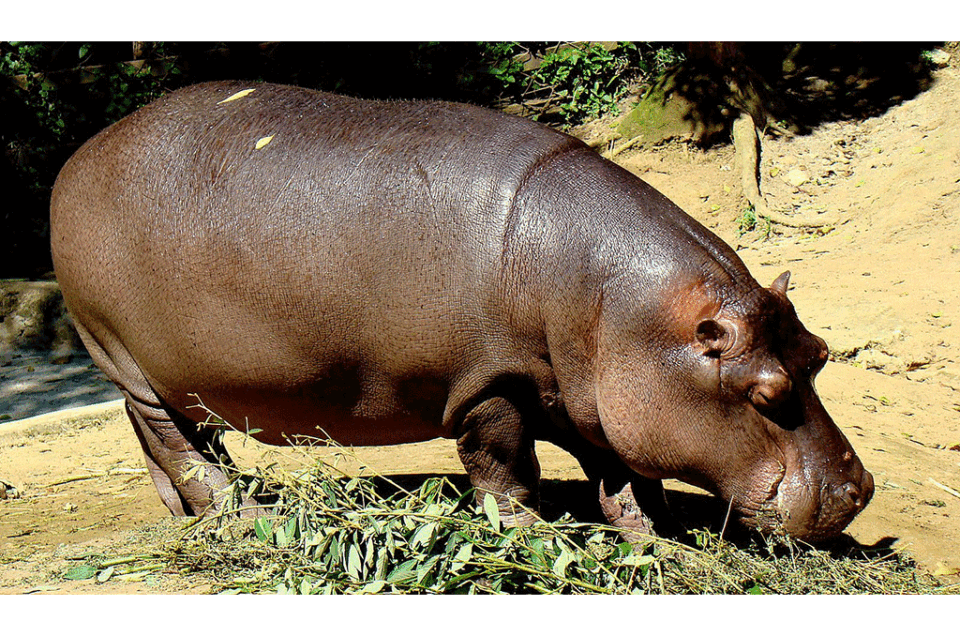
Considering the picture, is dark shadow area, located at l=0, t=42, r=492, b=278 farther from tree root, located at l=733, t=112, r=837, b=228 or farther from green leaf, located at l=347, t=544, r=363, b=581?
green leaf, located at l=347, t=544, r=363, b=581

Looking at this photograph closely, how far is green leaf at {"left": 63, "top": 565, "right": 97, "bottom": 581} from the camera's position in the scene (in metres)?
3.63

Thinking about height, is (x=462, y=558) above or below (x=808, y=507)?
below

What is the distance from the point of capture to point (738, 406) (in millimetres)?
3264

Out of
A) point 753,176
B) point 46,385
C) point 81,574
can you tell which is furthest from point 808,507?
point 753,176

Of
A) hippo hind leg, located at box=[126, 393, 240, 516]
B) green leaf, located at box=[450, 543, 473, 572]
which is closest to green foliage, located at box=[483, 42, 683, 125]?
hippo hind leg, located at box=[126, 393, 240, 516]

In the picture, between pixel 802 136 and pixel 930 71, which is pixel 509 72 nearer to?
pixel 802 136

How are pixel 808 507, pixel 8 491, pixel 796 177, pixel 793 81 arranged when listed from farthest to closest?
pixel 793 81
pixel 796 177
pixel 8 491
pixel 808 507

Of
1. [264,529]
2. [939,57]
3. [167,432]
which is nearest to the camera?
[264,529]

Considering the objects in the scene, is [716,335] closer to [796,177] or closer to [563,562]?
[563,562]

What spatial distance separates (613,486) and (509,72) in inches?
322

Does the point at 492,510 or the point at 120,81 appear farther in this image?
the point at 120,81

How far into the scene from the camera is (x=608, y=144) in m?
10.5

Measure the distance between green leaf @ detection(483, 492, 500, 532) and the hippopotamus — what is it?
0.73ft

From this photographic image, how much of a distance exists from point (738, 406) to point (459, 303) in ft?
3.41
